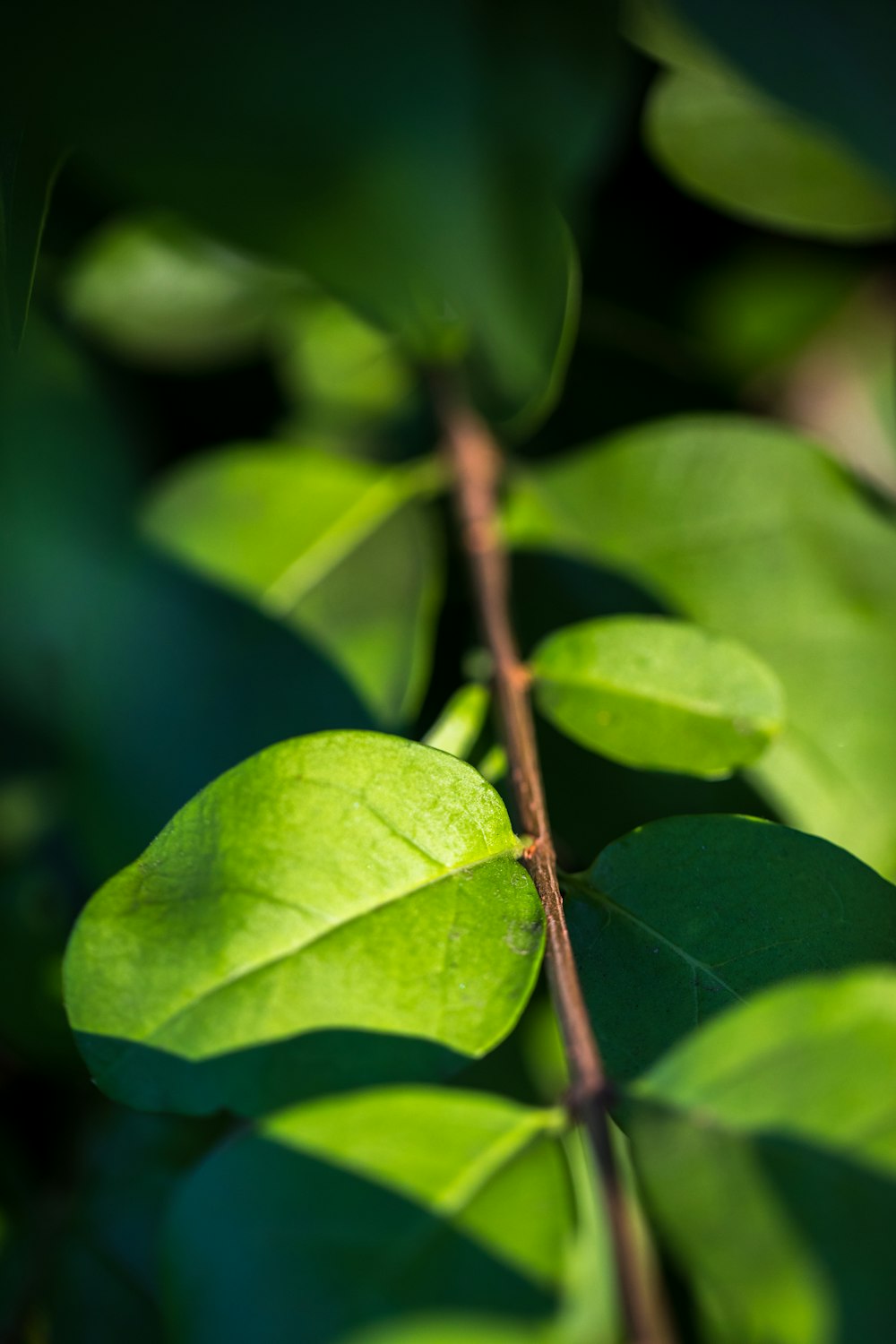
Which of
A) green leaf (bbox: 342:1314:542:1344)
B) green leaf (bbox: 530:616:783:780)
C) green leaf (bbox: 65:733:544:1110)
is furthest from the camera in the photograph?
green leaf (bbox: 530:616:783:780)

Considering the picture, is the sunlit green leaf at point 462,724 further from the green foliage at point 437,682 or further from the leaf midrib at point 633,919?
the leaf midrib at point 633,919

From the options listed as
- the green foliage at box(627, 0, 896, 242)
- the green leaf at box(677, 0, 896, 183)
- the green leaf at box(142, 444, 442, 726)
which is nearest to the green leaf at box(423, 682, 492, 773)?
the green leaf at box(142, 444, 442, 726)

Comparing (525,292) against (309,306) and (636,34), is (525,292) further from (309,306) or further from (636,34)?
(309,306)

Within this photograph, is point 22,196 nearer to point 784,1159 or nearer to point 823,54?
point 823,54

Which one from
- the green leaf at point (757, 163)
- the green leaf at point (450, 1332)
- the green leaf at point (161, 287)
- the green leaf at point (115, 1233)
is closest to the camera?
the green leaf at point (450, 1332)

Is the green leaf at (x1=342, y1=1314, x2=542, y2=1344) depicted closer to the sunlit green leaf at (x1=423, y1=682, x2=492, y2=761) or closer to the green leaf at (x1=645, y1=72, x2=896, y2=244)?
the sunlit green leaf at (x1=423, y1=682, x2=492, y2=761)

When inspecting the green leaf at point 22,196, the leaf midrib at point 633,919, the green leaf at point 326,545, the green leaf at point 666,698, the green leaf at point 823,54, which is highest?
the green leaf at point 823,54

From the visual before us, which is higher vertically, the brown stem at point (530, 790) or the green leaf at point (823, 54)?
the green leaf at point (823, 54)

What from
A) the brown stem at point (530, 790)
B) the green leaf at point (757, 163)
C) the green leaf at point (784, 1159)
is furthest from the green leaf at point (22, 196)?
the green leaf at point (757, 163)
